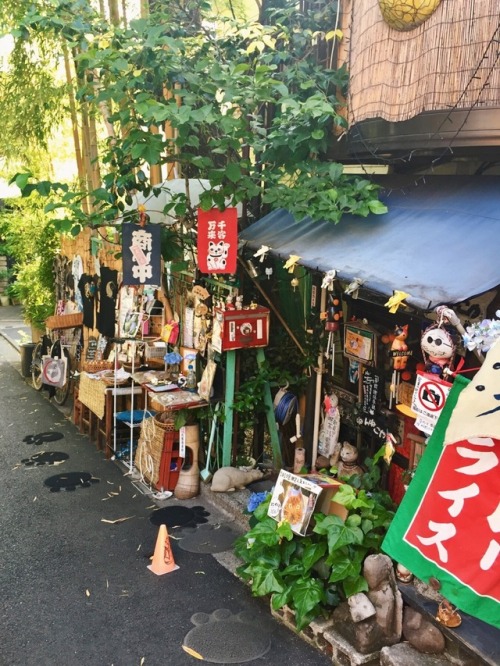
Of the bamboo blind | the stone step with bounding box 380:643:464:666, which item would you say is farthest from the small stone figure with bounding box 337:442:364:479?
the bamboo blind

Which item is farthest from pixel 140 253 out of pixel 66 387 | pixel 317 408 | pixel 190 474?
pixel 66 387

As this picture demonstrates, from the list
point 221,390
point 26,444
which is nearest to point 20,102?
point 26,444

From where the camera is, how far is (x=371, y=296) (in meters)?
6.76

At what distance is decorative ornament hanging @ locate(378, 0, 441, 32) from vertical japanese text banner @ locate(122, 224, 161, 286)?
12.7ft

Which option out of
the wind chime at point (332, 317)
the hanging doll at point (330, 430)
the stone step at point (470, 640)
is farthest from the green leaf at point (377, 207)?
the stone step at point (470, 640)

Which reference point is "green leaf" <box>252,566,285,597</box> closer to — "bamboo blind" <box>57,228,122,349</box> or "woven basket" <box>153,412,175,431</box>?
"woven basket" <box>153,412,175,431</box>

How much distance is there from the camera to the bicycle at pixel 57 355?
14305mm

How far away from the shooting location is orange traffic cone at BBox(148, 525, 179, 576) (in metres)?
7.62

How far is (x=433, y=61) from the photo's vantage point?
20.1ft

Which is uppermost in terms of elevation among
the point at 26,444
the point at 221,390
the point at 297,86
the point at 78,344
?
the point at 297,86

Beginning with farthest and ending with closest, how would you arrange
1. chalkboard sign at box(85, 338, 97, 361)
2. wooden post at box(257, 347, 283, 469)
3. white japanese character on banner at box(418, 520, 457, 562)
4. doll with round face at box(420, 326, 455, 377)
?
chalkboard sign at box(85, 338, 97, 361) < wooden post at box(257, 347, 283, 469) < doll with round face at box(420, 326, 455, 377) < white japanese character on banner at box(418, 520, 457, 562)

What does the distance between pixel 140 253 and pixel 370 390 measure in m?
3.57

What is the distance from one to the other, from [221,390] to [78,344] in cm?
633

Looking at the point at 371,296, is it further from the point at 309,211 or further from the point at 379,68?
the point at 379,68
